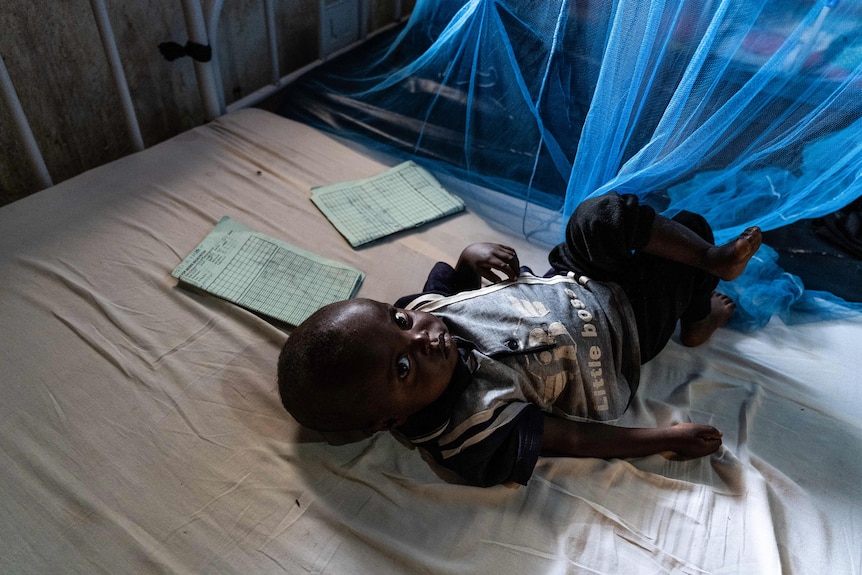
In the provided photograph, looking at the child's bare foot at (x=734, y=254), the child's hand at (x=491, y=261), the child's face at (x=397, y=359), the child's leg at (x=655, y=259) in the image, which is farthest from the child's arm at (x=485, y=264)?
the child's bare foot at (x=734, y=254)

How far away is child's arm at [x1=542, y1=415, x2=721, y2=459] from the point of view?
0.90 m

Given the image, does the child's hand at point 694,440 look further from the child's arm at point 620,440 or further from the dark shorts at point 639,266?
the dark shorts at point 639,266

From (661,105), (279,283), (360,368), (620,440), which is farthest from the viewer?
(279,283)

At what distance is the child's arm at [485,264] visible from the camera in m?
1.07

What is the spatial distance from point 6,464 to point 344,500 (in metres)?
0.48

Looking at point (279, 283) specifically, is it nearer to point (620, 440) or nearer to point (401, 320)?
point (401, 320)

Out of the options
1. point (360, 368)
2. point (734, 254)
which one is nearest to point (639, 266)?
point (734, 254)

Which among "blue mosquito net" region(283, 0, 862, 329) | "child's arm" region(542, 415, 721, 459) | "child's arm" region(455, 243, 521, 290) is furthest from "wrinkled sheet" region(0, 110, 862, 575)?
"blue mosquito net" region(283, 0, 862, 329)

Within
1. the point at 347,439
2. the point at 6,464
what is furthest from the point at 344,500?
the point at 6,464

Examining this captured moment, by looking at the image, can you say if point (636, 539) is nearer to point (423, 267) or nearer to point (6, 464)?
point (423, 267)

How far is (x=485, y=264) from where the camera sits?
1.09m

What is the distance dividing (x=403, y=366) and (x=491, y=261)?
1.09 feet

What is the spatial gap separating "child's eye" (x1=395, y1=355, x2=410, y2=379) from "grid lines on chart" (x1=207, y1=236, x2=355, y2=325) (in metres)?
0.33

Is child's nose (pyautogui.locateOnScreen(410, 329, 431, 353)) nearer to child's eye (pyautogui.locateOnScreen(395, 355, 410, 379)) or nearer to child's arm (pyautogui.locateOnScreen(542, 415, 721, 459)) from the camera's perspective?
child's eye (pyautogui.locateOnScreen(395, 355, 410, 379))
